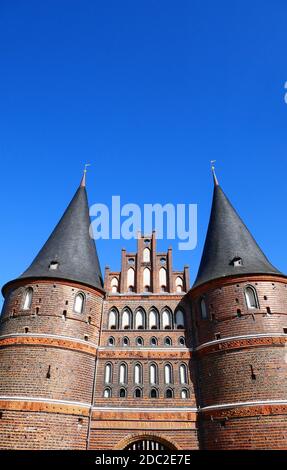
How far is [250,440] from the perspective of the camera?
47.2ft

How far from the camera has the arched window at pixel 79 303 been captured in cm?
1819

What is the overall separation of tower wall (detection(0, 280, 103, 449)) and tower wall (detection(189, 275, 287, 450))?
18.1ft

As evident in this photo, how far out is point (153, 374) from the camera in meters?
17.8

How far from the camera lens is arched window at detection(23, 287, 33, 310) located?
1770 cm

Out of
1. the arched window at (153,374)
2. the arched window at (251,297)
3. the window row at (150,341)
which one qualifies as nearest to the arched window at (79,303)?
the window row at (150,341)

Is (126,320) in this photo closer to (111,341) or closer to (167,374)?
(111,341)

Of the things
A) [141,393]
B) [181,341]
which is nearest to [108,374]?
[141,393]

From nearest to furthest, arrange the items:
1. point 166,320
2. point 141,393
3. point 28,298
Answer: point 141,393
point 28,298
point 166,320

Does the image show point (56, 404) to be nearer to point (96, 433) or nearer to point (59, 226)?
point (96, 433)

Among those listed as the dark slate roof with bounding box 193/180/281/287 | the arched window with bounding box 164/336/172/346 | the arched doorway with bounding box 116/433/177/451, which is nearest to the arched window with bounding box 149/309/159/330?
the arched window with bounding box 164/336/172/346

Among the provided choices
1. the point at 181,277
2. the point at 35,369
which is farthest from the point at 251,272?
the point at 35,369

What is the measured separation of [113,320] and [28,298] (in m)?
4.65

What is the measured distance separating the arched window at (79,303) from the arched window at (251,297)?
8.29 m
